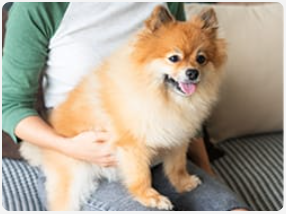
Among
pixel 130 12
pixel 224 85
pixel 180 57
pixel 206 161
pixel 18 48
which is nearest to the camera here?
pixel 180 57

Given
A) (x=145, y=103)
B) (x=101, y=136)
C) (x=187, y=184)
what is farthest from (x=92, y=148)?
(x=187, y=184)

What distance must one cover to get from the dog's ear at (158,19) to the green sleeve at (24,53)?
1.00ft

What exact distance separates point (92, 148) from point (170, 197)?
0.29 m

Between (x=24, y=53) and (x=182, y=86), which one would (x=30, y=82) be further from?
(x=182, y=86)

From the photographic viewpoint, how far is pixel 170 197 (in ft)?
4.64

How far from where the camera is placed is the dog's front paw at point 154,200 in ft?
4.28

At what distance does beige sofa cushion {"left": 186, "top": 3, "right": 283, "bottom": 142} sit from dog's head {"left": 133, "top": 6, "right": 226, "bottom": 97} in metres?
0.61

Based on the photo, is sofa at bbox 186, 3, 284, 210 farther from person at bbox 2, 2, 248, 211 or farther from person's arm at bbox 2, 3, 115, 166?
person's arm at bbox 2, 3, 115, 166

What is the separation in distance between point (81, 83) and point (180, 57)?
336mm

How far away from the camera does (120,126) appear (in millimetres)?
1309

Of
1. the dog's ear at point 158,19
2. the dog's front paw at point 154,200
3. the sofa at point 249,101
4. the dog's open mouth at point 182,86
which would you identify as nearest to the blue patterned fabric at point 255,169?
the sofa at point 249,101

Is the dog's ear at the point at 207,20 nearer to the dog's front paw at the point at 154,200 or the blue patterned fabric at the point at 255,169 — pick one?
the dog's front paw at the point at 154,200

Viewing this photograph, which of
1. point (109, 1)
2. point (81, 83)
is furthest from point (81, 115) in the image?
point (109, 1)

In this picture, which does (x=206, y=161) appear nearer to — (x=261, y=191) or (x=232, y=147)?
(x=261, y=191)
